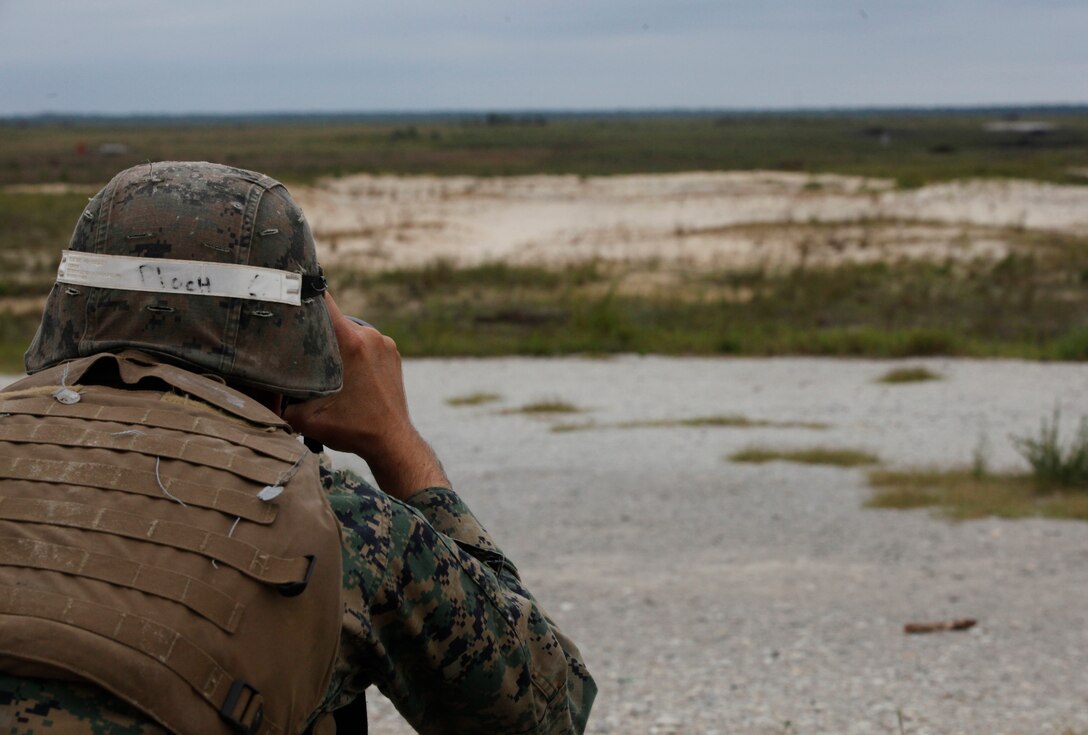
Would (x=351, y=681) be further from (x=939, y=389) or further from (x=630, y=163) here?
(x=630, y=163)

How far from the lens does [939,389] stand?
37.6ft

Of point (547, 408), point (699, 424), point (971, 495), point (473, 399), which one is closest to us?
point (971, 495)

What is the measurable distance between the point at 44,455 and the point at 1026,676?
4.07 metres

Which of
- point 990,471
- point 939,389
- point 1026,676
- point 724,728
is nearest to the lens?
point 724,728

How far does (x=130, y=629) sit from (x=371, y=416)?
500 mm

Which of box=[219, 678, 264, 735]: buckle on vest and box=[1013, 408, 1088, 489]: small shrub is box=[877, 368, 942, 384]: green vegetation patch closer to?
box=[1013, 408, 1088, 489]: small shrub

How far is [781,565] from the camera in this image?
6164mm

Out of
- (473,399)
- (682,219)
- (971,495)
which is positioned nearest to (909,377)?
(473,399)

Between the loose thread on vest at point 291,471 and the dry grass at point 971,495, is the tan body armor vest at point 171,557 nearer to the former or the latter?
the loose thread on vest at point 291,471

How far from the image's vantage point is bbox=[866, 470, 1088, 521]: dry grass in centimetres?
702

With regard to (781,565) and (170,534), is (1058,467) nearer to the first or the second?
(781,565)

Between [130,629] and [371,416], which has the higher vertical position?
[371,416]

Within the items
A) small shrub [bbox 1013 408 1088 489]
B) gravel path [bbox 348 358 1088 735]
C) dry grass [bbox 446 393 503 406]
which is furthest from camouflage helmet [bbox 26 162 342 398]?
dry grass [bbox 446 393 503 406]

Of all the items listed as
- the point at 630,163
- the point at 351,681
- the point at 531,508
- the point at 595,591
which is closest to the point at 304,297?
the point at 351,681
